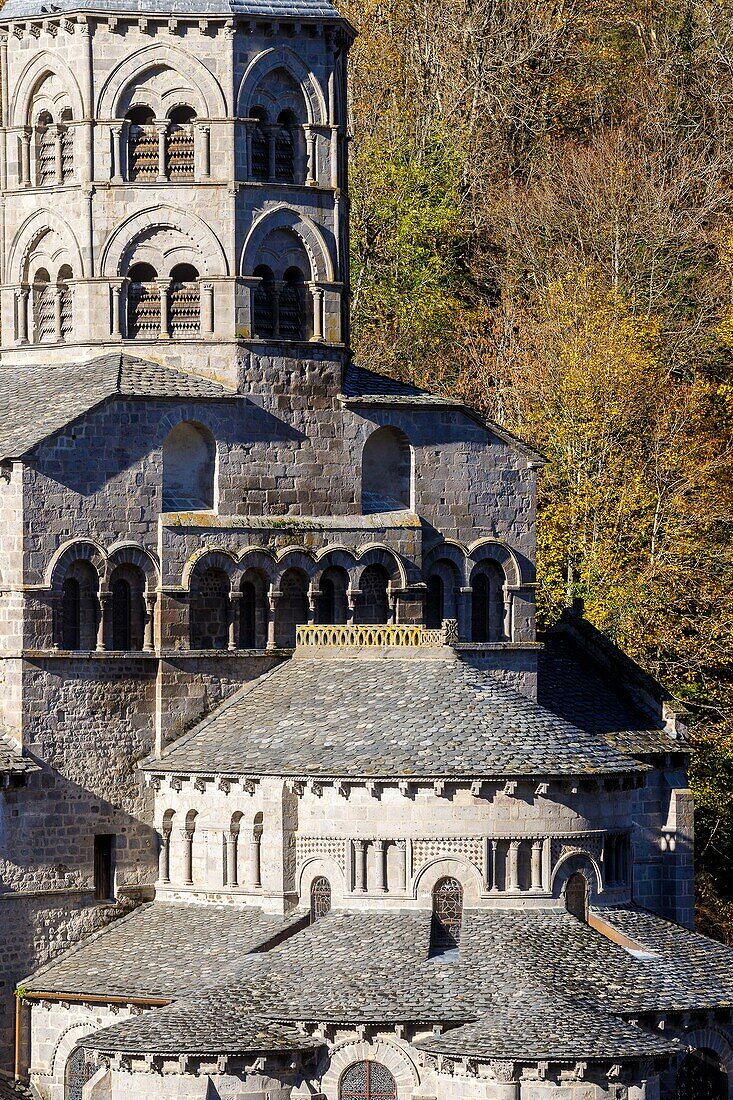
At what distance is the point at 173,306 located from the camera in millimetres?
71062

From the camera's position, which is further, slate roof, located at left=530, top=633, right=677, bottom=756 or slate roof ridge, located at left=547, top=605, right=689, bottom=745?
slate roof ridge, located at left=547, top=605, right=689, bottom=745

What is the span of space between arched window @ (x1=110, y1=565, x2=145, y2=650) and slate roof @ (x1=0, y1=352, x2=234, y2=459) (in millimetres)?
3596

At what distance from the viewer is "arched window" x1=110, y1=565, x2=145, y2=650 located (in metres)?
68.3

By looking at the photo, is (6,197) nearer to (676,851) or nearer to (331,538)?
(331,538)

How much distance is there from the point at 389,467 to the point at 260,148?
7.81m

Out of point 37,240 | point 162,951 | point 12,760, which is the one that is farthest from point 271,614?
point 37,240

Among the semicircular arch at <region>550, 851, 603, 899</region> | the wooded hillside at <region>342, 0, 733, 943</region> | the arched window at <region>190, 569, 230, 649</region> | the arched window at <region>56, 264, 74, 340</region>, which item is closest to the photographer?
the semicircular arch at <region>550, 851, 603, 899</region>

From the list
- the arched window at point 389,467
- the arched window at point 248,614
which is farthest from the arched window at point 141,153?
the arched window at point 248,614

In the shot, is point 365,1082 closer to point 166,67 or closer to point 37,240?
point 37,240

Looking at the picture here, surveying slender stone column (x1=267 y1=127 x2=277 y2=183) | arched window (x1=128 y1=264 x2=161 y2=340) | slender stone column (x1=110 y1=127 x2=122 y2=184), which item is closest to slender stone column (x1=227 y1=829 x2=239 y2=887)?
arched window (x1=128 y1=264 x2=161 y2=340)

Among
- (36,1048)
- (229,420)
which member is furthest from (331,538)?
(36,1048)

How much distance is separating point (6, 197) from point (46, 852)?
15.6 meters

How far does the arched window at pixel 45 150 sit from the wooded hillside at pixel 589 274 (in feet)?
57.5

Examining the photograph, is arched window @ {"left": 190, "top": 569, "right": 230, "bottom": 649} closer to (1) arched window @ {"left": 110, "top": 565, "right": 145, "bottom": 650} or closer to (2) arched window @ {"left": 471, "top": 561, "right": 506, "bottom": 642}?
(1) arched window @ {"left": 110, "top": 565, "right": 145, "bottom": 650}
